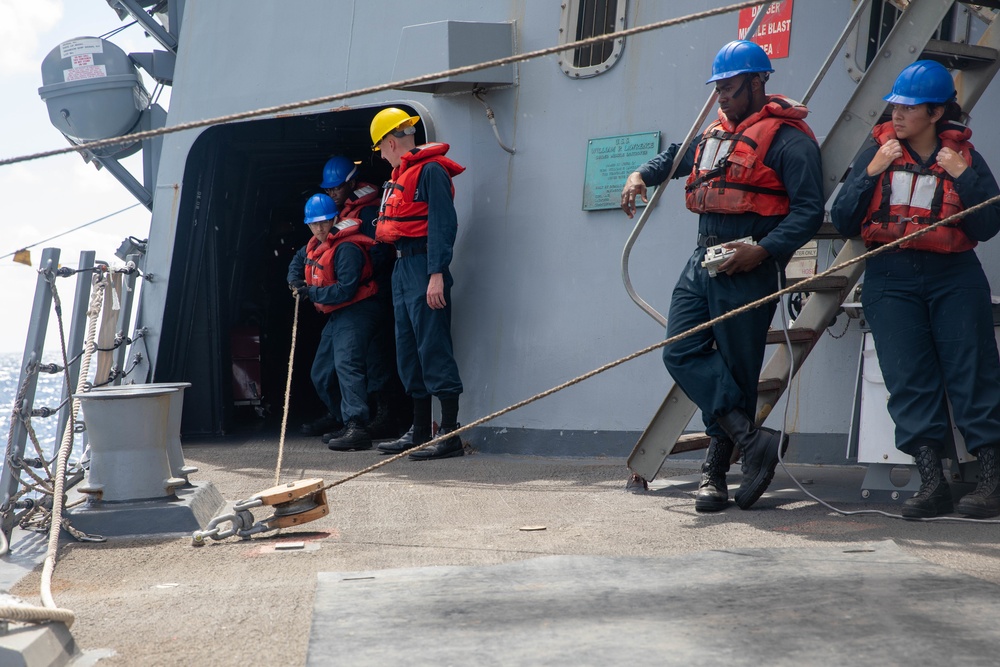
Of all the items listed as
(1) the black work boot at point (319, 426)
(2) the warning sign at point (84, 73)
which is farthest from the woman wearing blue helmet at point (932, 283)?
(2) the warning sign at point (84, 73)

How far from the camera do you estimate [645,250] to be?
5.43m

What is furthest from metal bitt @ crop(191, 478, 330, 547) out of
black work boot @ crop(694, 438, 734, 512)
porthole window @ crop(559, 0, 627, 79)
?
porthole window @ crop(559, 0, 627, 79)

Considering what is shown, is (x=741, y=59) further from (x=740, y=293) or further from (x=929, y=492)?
(x=929, y=492)

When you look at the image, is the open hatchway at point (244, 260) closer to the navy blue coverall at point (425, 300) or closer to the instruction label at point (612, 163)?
the navy blue coverall at point (425, 300)

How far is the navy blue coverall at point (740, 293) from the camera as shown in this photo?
3.76m

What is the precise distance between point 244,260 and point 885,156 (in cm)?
566

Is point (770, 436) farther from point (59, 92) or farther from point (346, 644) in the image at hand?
point (59, 92)

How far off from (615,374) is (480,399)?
90 centimetres

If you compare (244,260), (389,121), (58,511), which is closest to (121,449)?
(58,511)

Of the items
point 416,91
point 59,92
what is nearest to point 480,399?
point 416,91

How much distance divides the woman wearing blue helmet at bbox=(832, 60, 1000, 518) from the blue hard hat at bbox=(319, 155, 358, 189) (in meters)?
4.01

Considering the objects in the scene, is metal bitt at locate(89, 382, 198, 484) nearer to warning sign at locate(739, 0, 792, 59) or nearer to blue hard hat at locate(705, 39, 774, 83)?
blue hard hat at locate(705, 39, 774, 83)

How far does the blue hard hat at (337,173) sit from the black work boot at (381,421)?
4.84 feet

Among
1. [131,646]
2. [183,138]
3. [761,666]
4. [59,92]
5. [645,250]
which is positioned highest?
[59,92]
